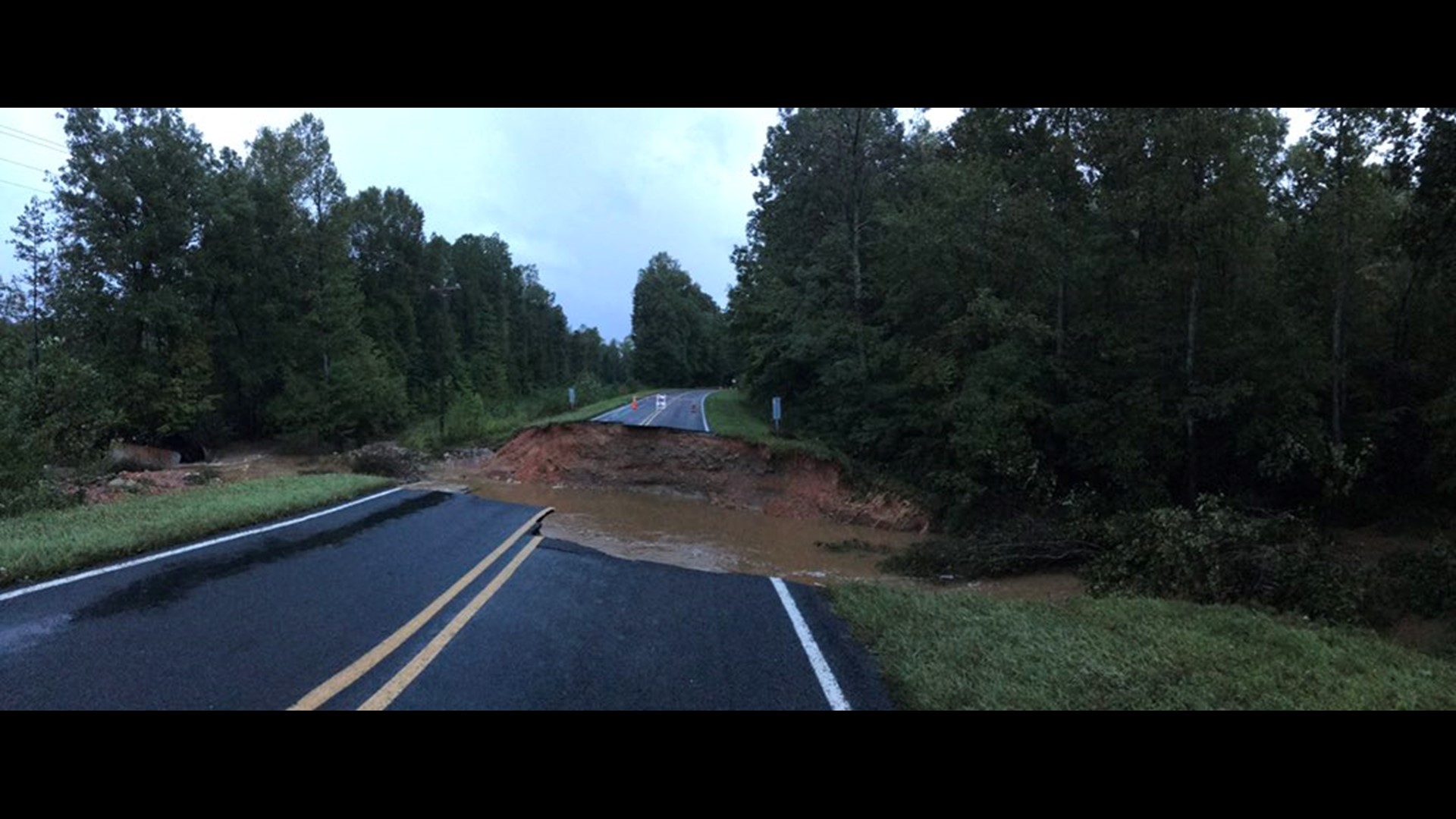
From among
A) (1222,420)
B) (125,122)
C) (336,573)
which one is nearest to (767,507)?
(1222,420)

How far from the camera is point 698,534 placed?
48.1 feet

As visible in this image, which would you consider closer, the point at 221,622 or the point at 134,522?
the point at 221,622

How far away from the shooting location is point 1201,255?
13.7 m

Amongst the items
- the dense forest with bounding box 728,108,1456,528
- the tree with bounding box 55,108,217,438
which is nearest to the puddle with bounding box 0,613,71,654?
the dense forest with bounding box 728,108,1456,528

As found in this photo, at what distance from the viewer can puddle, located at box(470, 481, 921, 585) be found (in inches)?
452

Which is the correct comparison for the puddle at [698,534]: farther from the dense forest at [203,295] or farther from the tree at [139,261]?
the tree at [139,261]

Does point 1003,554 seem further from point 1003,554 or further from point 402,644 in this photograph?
point 402,644

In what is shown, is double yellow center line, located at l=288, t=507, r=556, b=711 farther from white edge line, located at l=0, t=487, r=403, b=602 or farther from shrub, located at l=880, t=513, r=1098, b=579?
shrub, located at l=880, t=513, r=1098, b=579

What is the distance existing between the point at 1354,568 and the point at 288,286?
40.4 meters

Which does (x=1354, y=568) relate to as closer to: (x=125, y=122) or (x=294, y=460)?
(x=294, y=460)

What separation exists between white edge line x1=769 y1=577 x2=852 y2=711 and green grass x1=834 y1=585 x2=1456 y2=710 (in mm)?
366

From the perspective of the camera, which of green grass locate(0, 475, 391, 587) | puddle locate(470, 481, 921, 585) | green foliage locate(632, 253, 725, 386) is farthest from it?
green foliage locate(632, 253, 725, 386)

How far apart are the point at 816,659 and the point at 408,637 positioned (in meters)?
2.77

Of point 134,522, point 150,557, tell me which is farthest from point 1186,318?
point 134,522
